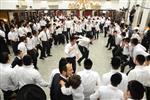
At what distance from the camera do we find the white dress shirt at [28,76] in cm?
396

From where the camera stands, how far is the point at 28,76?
156 inches

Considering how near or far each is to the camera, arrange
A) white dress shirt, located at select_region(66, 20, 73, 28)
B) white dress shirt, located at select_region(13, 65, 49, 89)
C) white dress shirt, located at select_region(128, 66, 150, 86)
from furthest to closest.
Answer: white dress shirt, located at select_region(66, 20, 73, 28) → white dress shirt, located at select_region(128, 66, 150, 86) → white dress shirt, located at select_region(13, 65, 49, 89)

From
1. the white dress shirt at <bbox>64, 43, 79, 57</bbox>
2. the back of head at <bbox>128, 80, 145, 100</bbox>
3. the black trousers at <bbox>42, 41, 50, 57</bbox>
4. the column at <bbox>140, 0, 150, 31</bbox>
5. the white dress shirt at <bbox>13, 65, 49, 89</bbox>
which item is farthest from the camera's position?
the column at <bbox>140, 0, 150, 31</bbox>

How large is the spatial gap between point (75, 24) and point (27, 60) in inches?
396

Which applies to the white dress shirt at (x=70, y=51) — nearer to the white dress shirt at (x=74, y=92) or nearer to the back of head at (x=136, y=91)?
the white dress shirt at (x=74, y=92)

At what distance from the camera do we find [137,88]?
2625 millimetres

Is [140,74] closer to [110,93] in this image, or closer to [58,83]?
[110,93]

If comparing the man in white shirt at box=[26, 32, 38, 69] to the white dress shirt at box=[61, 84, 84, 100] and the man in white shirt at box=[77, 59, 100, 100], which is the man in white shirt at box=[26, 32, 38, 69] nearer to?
the man in white shirt at box=[77, 59, 100, 100]

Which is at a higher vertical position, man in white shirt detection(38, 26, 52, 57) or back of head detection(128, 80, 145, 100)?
back of head detection(128, 80, 145, 100)

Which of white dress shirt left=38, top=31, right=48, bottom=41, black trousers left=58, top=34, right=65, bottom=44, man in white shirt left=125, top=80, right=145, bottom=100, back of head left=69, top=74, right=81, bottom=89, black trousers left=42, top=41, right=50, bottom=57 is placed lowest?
black trousers left=58, top=34, right=65, bottom=44

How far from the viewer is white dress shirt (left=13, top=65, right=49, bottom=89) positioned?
13.0 ft

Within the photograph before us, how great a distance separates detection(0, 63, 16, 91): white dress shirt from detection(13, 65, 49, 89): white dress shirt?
0.60ft

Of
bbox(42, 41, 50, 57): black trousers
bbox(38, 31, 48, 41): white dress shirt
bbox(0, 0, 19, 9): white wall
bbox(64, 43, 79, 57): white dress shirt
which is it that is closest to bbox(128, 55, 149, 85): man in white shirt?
bbox(64, 43, 79, 57): white dress shirt

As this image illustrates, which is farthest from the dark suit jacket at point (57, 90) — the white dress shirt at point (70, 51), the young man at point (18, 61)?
the white dress shirt at point (70, 51)
